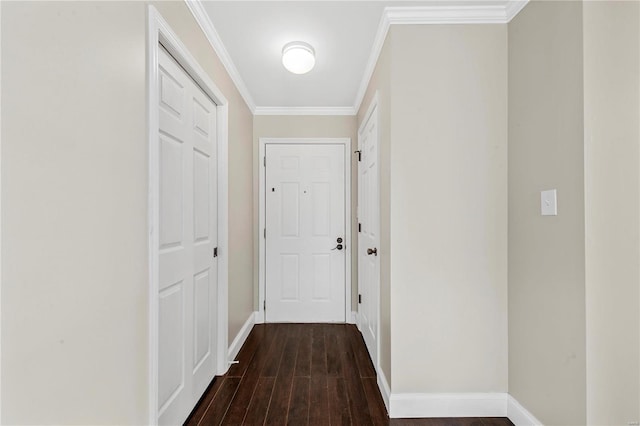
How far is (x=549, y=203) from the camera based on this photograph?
1.59 metres

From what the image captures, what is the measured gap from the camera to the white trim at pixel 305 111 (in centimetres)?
358

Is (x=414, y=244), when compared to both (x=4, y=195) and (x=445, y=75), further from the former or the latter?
(x=4, y=195)

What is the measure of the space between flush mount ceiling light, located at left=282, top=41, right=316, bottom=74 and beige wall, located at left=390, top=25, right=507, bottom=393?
0.63 m

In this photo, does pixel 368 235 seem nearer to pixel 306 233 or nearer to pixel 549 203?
pixel 306 233

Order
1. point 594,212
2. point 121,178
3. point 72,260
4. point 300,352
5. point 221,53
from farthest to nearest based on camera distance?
point 300,352
point 221,53
point 594,212
point 121,178
point 72,260

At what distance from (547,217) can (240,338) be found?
254 centimetres

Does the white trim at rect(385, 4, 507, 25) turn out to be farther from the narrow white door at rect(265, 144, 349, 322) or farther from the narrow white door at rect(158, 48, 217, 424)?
the narrow white door at rect(265, 144, 349, 322)

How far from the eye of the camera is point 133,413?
4.22ft

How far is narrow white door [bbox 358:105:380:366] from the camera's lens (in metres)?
2.45

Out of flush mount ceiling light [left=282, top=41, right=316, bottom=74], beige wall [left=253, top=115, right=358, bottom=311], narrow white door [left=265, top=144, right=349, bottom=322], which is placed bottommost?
narrow white door [left=265, top=144, right=349, bottom=322]

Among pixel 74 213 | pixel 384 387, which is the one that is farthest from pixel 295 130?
pixel 74 213

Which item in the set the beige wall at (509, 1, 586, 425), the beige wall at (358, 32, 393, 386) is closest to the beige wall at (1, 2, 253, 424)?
the beige wall at (358, 32, 393, 386)

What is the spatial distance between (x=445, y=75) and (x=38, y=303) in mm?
2113

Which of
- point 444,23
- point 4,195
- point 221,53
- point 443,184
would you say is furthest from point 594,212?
point 221,53
